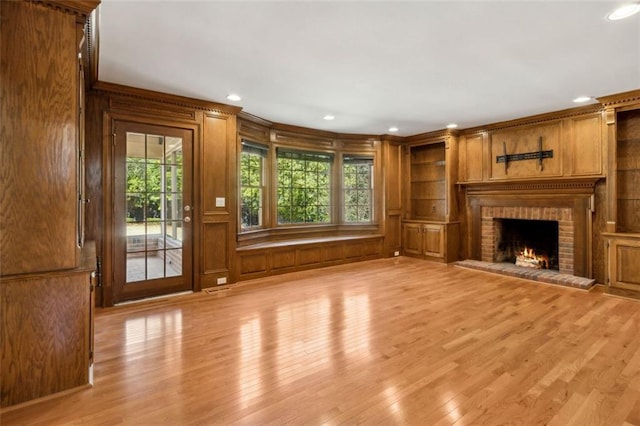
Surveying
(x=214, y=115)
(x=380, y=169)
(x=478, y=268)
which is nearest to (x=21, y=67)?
(x=214, y=115)

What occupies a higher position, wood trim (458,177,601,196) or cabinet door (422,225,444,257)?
wood trim (458,177,601,196)

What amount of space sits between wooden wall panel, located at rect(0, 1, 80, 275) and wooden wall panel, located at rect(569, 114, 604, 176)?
603 cm

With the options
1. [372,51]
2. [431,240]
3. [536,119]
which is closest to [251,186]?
[372,51]

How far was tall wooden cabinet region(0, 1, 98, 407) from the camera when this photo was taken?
1.94 metres

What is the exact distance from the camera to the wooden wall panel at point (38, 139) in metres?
1.95

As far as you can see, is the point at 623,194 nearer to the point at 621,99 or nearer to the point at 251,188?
the point at 621,99

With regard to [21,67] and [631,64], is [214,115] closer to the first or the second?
[21,67]

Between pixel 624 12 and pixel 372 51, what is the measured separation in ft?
5.96

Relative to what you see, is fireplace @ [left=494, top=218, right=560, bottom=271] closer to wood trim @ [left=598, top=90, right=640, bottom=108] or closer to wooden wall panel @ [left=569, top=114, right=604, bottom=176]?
wooden wall panel @ [left=569, top=114, right=604, bottom=176]

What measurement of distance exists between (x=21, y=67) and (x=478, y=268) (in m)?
6.11

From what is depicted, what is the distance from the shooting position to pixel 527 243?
591 cm

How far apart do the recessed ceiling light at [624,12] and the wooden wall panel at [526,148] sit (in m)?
2.95

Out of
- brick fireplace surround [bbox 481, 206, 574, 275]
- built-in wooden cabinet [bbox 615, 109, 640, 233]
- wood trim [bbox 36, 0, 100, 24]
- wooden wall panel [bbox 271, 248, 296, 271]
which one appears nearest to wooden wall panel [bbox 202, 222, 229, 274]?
wooden wall panel [bbox 271, 248, 296, 271]

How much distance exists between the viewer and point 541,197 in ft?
17.0
